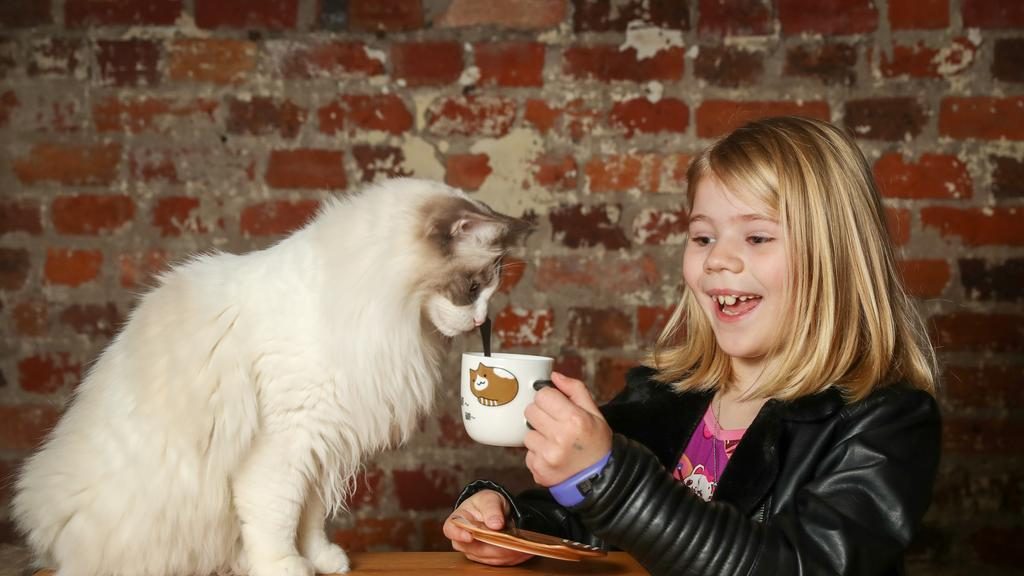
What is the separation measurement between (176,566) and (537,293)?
0.96 meters

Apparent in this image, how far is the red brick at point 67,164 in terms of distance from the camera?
1.70 meters

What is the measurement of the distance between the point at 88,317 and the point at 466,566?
3.70ft

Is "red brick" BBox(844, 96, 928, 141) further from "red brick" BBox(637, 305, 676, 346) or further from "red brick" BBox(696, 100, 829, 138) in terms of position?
"red brick" BBox(637, 305, 676, 346)

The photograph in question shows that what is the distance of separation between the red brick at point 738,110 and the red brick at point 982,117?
0.23m

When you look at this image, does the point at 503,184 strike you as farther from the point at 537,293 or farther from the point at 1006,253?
the point at 1006,253

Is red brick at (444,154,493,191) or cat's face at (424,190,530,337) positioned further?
red brick at (444,154,493,191)

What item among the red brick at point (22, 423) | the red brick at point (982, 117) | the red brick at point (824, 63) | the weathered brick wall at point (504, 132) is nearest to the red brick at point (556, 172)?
the weathered brick wall at point (504, 132)

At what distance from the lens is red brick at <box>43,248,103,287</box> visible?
5.62 feet

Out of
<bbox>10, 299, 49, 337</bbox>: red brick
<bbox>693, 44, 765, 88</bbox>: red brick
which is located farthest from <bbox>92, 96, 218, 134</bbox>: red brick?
<bbox>693, 44, 765, 88</bbox>: red brick

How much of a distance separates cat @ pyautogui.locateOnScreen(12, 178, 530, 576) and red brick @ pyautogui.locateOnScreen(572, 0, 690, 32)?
83cm

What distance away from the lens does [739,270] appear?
1.02 m

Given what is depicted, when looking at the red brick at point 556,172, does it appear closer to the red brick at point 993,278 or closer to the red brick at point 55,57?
the red brick at point 993,278

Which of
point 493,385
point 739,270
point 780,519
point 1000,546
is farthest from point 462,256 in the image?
point 1000,546

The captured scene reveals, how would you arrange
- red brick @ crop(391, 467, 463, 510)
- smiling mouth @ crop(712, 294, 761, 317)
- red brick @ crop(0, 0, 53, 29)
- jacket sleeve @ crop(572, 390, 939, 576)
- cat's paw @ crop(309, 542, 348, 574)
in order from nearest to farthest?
jacket sleeve @ crop(572, 390, 939, 576) < cat's paw @ crop(309, 542, 348, 574) < smiling mouth @ crop(712, 294, 761, 317) < red brick @ crop(0, 0, 53, 29) < red brick @ crop(391, 467, 463, 510)
